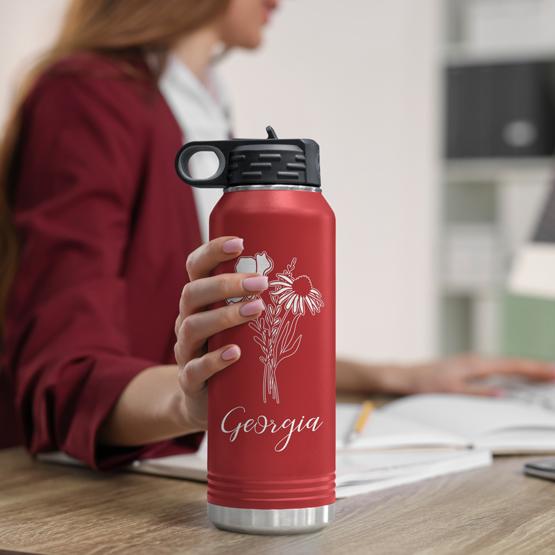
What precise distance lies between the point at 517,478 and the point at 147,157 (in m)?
0.61

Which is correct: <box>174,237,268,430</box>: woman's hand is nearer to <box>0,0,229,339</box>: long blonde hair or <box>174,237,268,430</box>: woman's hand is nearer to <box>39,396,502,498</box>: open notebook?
<box>39,396,502,498</box>: open notebook

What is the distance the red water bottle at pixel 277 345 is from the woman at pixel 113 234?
74 millimetres

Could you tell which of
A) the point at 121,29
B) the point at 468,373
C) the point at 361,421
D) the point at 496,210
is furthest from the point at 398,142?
the point at 361,421

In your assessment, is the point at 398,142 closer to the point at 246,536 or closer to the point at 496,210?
the point at 496,210

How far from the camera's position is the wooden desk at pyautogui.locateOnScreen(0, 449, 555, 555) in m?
0.60

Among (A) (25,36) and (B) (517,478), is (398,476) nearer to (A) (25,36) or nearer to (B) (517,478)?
(B) (517,478)

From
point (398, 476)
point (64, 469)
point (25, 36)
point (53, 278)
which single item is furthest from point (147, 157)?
point (25, 36)

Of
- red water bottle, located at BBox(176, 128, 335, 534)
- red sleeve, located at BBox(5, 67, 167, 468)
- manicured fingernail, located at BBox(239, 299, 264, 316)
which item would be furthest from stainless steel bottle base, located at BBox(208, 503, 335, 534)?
red sleeve, located at BBox(5, 67, 167, 468)

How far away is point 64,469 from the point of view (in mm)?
853

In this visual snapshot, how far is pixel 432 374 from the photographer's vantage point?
1381 mm

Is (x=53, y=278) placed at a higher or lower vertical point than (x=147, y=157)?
lower

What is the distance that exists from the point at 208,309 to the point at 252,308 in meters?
0.05

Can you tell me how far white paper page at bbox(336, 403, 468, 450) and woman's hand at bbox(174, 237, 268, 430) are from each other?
0.90 feet

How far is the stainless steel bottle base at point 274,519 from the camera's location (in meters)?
0.59
